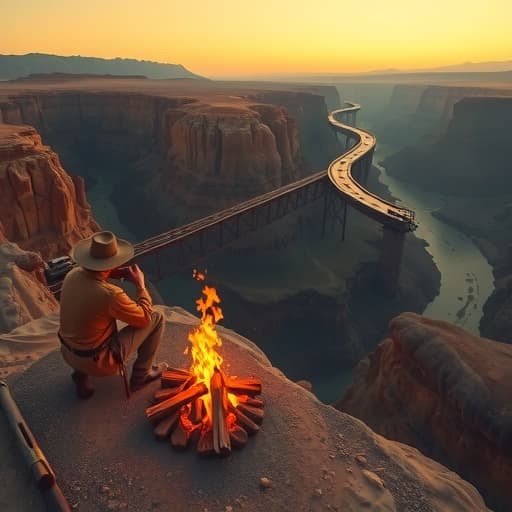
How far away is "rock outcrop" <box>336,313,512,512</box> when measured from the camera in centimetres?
1110

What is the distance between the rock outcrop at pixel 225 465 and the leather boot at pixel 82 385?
0.17 meters

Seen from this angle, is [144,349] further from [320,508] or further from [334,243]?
[334,243]

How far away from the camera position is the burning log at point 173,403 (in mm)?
6758

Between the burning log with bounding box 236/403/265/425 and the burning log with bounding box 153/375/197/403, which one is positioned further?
the burning log with bounding box 153/375/197/403

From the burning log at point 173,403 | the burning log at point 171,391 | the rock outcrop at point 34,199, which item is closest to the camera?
the burning log at point 173,403

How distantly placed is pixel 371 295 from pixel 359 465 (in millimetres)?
30450

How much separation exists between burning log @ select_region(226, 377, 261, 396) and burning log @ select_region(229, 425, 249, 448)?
81 centimetres

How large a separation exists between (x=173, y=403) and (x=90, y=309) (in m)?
2.18

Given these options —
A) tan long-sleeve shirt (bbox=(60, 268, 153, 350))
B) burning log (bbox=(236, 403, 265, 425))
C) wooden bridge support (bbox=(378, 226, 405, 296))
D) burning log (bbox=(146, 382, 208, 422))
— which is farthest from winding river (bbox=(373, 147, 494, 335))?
tan long-sleeve shirt (bbox=(60, 268, 153, 350))

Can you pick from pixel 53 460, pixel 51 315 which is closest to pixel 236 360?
pixel 53 460

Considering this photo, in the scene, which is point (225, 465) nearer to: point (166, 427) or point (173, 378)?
point (166, 427)

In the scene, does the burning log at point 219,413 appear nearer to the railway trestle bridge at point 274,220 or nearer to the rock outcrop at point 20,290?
the rock outcrop at point 20,290

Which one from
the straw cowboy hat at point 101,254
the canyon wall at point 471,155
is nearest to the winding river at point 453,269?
the canyon wall at point 471,155

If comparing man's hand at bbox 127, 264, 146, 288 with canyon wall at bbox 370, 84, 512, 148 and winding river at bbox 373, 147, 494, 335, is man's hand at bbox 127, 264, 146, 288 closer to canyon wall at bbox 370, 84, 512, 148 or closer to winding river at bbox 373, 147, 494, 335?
winding river at bbox 373, 147, 494, 335
